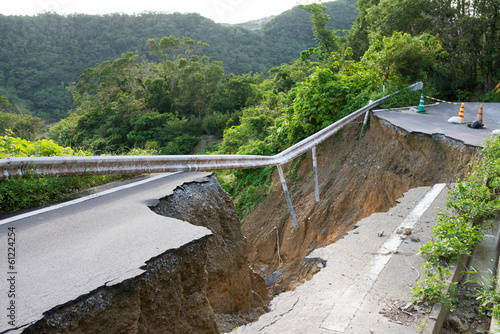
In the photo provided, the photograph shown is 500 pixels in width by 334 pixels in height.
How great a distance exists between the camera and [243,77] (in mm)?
44719

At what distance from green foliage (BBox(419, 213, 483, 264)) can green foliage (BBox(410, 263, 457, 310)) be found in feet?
1.04

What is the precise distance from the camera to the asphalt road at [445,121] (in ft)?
24.3

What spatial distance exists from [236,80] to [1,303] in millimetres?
42685

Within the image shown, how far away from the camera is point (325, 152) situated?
1052cm

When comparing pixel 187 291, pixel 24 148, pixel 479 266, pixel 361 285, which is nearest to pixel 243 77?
pixel 24 148

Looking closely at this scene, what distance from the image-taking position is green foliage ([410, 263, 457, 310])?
290 centimetres

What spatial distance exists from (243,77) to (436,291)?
43.8 metres

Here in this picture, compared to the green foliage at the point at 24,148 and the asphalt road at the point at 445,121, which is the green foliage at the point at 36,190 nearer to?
the green foliage at the point at 24,148

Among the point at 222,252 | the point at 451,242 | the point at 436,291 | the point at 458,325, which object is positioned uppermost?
the point at 451,242

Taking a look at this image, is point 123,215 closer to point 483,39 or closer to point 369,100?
point 369,100

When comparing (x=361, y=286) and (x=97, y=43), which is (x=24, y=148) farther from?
(x=97, y=43)

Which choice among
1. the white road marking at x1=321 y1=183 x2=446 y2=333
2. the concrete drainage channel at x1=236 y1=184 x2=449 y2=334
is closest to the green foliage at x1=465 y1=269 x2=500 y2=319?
the concrete drainage channel at x1=236 y1=184 x2=449 y2=334

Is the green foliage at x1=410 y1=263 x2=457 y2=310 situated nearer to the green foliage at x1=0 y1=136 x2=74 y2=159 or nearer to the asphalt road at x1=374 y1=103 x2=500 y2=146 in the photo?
the asphalt road at x1=374 y1=103 x2=500 y2=146

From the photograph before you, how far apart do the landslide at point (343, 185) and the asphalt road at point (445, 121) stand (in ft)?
0.79
